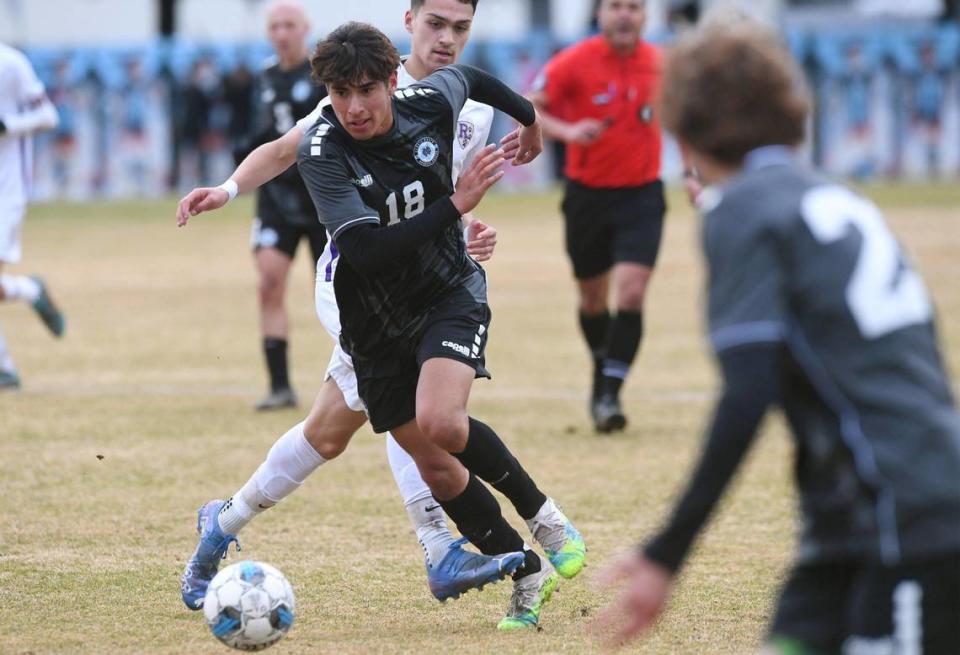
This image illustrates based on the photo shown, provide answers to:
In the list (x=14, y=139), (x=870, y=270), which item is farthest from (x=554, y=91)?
(x=870, y=270)

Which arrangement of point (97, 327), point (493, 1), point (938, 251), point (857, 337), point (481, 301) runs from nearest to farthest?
point (857, 337)
point (481, 301)
point (97, 327)
point (938, 251)
point (493, 1)

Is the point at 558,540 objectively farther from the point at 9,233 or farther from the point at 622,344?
the point at 9,233

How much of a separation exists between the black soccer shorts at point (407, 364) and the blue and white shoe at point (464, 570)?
443mm

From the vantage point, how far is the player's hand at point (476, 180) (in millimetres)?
4445

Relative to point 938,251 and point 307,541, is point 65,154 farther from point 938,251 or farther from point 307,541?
point 307,541

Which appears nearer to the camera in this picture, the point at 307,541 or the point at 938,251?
the point at 307,541

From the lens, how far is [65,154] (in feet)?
98.2

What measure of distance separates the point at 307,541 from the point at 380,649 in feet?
4.84

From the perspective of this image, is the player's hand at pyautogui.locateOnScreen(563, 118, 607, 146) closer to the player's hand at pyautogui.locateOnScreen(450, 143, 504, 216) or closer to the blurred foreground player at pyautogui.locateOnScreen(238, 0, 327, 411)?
the blurred foreground player at pyautogui.locateOnScreen(238, 0, 327, 411)

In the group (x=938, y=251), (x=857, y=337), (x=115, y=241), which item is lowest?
(x=115, y=241)

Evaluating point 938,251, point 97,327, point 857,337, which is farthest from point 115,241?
point 857,337

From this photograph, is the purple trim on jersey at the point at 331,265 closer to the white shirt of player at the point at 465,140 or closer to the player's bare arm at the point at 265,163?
the white shirt of player at the point at 465,140

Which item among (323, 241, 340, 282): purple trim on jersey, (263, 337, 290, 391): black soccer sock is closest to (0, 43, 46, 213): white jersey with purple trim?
(263, 337, 290, 391): black soccer sock

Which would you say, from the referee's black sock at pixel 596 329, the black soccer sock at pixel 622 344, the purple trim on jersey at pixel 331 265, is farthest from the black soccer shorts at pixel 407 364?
the referee's black sock at pixel 596 329
